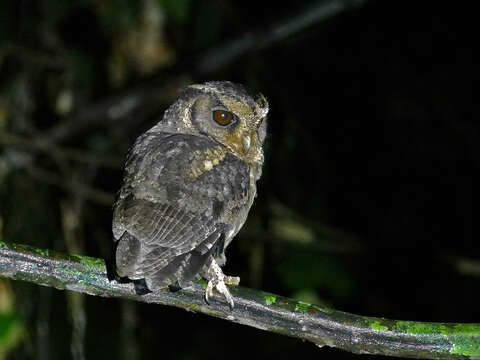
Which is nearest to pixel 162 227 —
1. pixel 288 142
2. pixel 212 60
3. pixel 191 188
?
pixel 191 188

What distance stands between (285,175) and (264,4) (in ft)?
5.51

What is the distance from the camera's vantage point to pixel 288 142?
13.8ft

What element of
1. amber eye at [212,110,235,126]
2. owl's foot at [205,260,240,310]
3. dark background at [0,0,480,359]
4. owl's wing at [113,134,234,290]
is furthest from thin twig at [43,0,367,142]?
owl's foot at [205,260,240,310]

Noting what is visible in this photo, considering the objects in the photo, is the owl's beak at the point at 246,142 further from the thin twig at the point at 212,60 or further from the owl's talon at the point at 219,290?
the thin twig at the point at 212,60

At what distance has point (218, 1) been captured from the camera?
15.8ft

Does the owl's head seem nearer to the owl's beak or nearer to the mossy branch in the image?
the owl's beak

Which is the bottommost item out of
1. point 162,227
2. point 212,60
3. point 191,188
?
point 162,227

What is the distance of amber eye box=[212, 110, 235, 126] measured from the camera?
286 cm

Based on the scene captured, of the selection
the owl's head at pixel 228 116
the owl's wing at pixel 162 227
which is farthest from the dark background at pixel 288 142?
the owl's wing at pixel 162 227

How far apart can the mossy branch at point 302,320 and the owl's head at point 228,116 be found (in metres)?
0.77

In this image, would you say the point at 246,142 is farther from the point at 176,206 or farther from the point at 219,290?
the point at 219,290

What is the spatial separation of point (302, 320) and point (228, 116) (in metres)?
1.00

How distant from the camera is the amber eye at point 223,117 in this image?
2.86 m

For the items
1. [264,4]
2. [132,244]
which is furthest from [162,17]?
[132,244]
